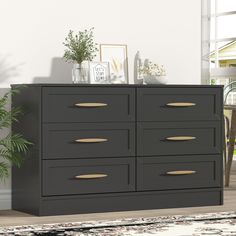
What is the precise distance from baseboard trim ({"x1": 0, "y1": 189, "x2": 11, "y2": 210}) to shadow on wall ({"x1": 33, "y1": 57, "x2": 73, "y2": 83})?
0.75 metres

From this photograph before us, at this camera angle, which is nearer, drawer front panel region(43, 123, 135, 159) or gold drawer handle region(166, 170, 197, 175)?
drawer front panel region(43, 123, 135, 159)

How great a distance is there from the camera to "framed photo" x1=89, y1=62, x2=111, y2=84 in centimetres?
514

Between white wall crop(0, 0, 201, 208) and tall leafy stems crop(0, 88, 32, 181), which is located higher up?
white wall crop(0, 0, 201, 208)

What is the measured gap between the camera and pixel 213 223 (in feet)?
14.5

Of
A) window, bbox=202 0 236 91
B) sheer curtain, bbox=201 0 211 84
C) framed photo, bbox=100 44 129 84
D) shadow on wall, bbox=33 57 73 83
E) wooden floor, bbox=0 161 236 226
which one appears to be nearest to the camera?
wooden floor, bbox=0 161 236 226

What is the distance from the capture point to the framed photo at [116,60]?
17.6 feet

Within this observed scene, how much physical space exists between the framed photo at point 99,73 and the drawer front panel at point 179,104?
13.0 inches

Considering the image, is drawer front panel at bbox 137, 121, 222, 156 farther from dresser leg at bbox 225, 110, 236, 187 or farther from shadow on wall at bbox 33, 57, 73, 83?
dresser leg at bbox 225, 110, 236, 187

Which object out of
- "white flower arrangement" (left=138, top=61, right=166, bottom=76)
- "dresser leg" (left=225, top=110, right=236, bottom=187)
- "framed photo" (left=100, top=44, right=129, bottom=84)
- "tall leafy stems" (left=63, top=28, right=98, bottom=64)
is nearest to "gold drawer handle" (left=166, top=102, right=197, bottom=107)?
"white flower arrangement" (left=138, top=61, right=166, bottom=76)

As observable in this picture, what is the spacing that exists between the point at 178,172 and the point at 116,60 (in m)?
0.88

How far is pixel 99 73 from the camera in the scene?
5176 millimetres

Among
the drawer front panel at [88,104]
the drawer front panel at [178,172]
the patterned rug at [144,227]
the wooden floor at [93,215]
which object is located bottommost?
the wooden floor at [93,215]

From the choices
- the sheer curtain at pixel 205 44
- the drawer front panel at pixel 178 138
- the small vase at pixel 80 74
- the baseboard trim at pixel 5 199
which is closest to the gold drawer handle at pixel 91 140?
the drawer front panel at pixel 178 138

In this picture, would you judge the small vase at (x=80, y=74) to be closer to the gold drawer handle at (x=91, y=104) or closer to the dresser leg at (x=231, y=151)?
the gold drawer handle at (x=91, y=104)
